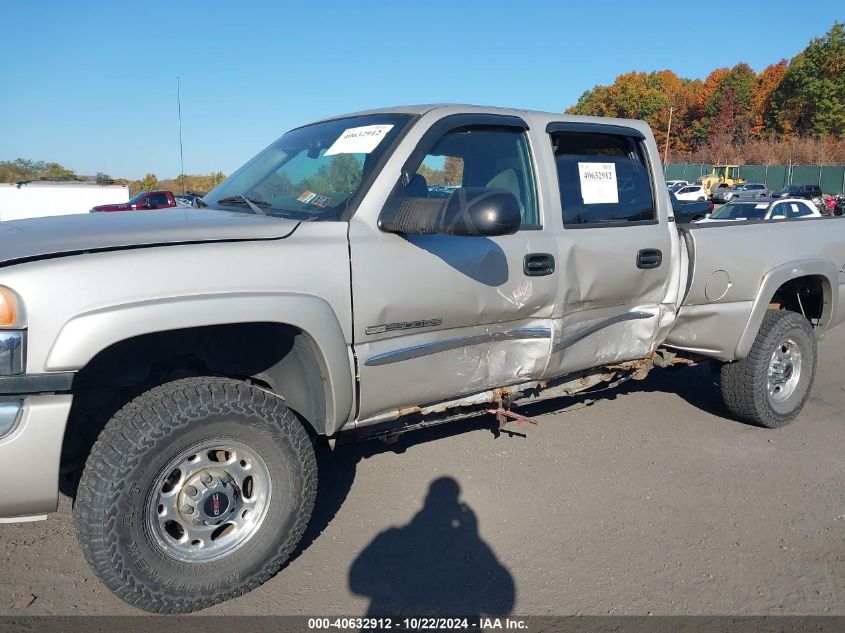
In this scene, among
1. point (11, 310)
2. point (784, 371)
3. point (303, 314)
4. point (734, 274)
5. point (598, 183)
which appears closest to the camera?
point (11, 310)

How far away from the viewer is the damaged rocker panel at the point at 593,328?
12.0 ft

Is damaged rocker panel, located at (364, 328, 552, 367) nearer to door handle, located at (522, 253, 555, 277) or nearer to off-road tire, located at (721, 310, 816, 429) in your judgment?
door handle, located at (522, 253, 555, 277)

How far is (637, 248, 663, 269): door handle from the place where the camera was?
12.8ft

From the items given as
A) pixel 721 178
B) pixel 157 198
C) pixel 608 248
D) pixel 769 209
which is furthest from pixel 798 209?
pixel 721 178

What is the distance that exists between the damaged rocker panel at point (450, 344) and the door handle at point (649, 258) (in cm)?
80

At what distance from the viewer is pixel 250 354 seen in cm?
303

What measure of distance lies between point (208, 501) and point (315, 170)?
166 centimetres

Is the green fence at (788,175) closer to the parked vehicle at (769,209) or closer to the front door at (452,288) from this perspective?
the parked vehicle at (769,209)

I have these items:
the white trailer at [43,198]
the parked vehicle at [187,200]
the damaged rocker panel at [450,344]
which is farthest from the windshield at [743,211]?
the white trailer at [43,198]

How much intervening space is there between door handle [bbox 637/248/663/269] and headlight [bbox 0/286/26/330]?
3.11 metres

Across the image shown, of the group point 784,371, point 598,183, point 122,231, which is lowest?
point 784,371

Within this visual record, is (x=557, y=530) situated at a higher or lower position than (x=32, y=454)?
lower

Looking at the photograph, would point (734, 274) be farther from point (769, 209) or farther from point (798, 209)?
point (798, 209)

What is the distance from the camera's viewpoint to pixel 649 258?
156 inches
